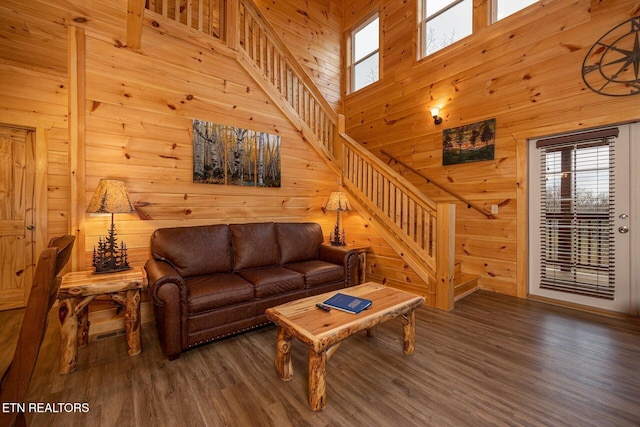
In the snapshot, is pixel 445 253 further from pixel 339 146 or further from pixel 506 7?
pixel 506 7

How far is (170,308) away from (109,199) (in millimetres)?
1084

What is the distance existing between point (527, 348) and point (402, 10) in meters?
5.28

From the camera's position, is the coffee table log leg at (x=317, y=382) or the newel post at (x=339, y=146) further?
the newel post at (x=339, y=146)

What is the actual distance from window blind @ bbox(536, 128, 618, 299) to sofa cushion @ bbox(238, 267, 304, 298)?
3055 millimetres

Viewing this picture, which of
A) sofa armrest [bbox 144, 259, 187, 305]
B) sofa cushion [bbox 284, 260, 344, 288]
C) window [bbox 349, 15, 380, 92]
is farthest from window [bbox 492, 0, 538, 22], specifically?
sofa armrest [bbox 144, 259, 187, 305]

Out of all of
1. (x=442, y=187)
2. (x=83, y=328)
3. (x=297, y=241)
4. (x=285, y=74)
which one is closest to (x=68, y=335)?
(x=83, y=328)

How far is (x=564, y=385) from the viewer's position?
1758mm

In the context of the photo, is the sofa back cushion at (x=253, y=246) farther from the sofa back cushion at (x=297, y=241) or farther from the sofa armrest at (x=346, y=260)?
the sofa armrest at (x=346, y=260)

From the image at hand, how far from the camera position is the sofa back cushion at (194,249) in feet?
8.56

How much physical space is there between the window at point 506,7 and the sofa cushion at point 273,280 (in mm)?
4298

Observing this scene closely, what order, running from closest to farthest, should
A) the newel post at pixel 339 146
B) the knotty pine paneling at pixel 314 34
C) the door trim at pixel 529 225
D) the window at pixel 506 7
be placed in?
the door trim at pixel 529 225 < the window at pixel 506 7 < the newel post at pixel 339 146 < the knotty pine paneling at pixel 314 34

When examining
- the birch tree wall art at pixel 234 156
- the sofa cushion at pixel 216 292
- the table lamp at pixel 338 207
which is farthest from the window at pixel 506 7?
the sofa cushion at pixel 216 292

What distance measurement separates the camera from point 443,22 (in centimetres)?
430

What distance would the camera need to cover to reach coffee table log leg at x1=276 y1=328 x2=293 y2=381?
182 cm
